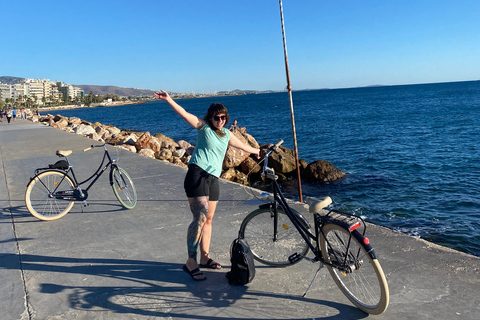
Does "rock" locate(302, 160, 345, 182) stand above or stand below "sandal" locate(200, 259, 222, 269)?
below

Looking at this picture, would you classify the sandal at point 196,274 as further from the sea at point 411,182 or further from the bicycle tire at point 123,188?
the sea at point 411,182

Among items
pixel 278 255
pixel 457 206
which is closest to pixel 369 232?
pixel 278 255

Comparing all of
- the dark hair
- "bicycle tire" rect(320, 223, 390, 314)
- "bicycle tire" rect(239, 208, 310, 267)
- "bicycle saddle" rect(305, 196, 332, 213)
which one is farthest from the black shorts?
"bicycle tire" rect(320, 223, 390, 314)

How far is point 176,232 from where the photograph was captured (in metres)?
5.23

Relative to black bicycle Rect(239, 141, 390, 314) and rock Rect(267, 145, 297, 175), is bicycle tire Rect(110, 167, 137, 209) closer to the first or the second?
black bicycle Rect(239, 141, 390, 314)

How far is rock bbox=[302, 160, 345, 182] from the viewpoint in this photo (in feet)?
49.4

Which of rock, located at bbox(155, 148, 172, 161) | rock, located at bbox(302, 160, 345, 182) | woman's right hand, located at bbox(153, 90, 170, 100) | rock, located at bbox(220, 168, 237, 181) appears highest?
woman's right hand, located at bbox(153, 90, 170, 100)

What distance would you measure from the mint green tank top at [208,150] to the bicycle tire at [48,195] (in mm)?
3107

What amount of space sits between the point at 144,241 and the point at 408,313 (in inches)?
124

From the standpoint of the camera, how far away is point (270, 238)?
4109mm

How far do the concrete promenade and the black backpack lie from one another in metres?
0.09

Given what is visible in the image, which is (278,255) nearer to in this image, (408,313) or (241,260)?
(241,260)

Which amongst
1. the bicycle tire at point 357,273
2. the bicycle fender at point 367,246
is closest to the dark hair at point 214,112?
the bicycle tire at point 357,273

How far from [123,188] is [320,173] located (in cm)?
1010
